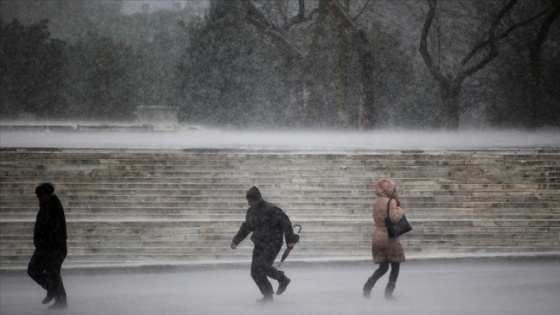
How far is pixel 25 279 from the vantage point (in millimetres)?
7750

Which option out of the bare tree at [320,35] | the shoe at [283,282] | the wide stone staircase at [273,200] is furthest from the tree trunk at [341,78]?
the shoe at [283,282]

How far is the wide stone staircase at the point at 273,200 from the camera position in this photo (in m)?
8.91

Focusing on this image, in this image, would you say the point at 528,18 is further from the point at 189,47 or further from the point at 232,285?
the point at 232,285

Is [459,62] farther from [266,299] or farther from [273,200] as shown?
[266,299]

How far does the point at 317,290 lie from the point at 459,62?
50.2 ft

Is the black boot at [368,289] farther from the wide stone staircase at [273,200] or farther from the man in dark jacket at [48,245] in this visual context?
the man in dark jacket at [48,245]

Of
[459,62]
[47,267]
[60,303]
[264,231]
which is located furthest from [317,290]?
[459,62]

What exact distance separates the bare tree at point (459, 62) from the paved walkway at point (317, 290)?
40.2 ft

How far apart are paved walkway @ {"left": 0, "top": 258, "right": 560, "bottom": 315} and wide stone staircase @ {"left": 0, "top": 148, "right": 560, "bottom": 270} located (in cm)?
35

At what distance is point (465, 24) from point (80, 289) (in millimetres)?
16431

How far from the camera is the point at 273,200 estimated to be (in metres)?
10.7

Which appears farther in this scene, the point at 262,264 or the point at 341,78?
the point at 341,78

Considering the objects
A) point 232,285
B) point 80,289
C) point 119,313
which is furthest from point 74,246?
point 119,313

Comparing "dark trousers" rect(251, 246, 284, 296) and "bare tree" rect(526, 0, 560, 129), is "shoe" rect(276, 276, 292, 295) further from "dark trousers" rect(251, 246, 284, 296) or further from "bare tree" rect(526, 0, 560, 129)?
"bare tree" rect(526, 0, 560, 129)
